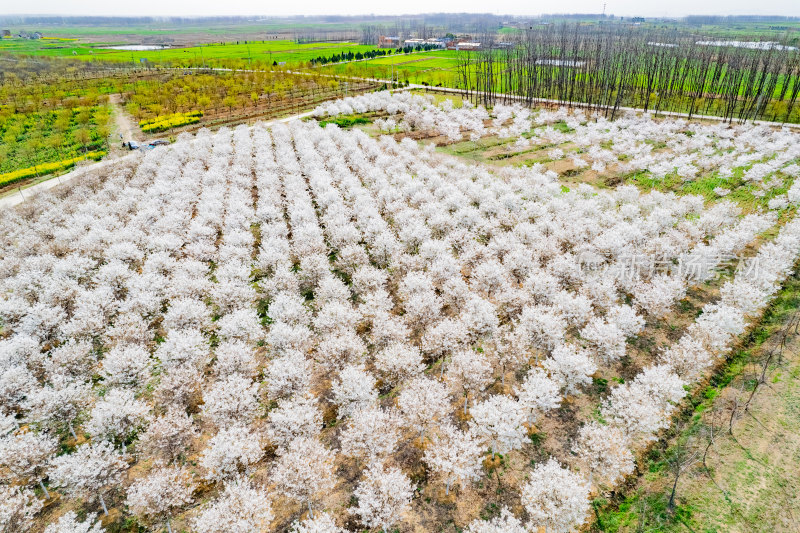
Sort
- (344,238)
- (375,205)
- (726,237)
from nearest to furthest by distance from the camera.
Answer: (726,237) → (344,238) → (375,205)

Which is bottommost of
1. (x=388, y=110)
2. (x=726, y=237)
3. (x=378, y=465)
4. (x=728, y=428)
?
(x=728, y=428)

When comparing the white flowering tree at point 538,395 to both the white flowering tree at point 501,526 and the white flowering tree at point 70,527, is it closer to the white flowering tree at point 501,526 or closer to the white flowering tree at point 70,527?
the white flowering tree at point 501,526

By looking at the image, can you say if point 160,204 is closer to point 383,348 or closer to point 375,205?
point 375,205

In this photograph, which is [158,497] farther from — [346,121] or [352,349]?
[346,121]

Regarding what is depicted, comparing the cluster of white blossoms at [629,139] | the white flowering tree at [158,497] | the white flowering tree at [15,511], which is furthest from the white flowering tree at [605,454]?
the cluster of white blossoms at [629,139]

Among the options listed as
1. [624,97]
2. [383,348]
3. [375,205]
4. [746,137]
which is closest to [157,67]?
[375,205]

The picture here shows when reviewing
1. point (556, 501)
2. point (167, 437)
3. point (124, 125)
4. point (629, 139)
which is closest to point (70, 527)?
point (167, 437)

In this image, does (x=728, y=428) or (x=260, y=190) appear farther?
(x=260, y=190)
